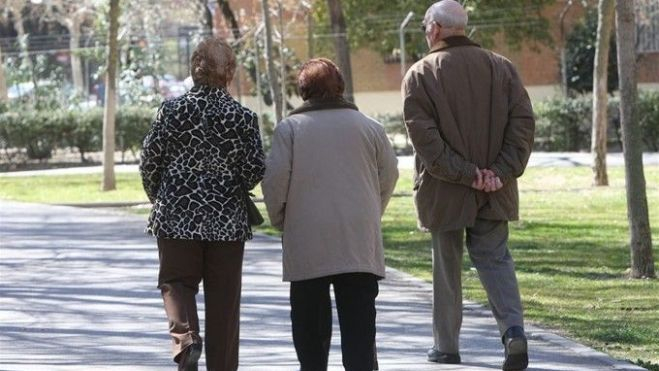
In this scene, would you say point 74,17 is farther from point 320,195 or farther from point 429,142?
point 320,195

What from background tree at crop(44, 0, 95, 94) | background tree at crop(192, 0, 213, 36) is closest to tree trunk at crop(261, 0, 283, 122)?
background tree at crop(192, 0, 213, 36)

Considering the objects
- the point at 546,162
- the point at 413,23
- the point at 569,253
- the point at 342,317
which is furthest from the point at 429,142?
the point at 413,23

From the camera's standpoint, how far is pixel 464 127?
318 inches

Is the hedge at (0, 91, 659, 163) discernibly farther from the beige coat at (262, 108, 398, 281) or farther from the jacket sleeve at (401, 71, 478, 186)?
the beige coat at (262, 108, 398, 281)

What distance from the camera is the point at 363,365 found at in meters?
7.43

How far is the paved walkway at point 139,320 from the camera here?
8.80 meters

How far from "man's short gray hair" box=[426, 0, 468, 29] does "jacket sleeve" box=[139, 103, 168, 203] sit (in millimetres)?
1562

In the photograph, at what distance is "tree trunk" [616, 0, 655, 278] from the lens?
12086mm

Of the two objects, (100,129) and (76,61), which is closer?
(100,129)

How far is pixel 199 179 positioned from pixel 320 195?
22.6 inches

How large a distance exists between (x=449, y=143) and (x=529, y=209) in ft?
43.6

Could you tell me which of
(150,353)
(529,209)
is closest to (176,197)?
(150,353)

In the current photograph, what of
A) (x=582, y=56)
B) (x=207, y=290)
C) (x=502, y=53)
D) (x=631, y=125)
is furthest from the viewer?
(x=502, y=53)

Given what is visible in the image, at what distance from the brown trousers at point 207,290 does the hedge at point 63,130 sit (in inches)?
1154
